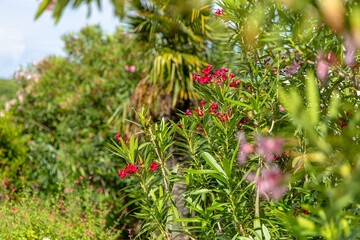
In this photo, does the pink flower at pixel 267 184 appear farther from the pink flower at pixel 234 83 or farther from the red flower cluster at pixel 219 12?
the red flower cluster at pixel 219 12

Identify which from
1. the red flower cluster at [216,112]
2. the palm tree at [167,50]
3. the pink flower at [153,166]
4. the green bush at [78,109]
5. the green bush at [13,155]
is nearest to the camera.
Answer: the red flower cluster at [216,112]

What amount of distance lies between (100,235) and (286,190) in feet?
12.5

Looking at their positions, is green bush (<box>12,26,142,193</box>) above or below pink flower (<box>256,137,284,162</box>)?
below

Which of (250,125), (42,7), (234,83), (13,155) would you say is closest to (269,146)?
(250,125)

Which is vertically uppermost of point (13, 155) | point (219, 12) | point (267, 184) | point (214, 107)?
point (219, 12)

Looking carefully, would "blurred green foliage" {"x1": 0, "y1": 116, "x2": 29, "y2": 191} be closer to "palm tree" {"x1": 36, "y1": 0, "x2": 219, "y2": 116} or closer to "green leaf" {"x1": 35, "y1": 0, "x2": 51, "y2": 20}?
"green leaf" {"x1": 35, "y1": 0, "x2": 51, "y2": 20}

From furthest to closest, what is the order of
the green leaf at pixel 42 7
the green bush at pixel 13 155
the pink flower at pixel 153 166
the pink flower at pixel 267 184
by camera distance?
the green bush at pixel 13 155
the green leaf at pixel 42 7
the pink flower at pixel 153 166
the pink flower at pixel 267 184

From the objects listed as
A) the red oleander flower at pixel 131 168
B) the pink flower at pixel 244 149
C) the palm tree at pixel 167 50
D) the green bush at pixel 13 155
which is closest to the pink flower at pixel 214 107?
the pink flower at pixel 244 149

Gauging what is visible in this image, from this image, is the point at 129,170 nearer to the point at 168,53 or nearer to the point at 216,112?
the point at 216,112

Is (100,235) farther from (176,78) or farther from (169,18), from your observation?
(169,18)

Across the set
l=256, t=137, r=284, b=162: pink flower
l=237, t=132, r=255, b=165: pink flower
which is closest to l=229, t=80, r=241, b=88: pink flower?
l=237, t=132, r=255, b=165: pink flower

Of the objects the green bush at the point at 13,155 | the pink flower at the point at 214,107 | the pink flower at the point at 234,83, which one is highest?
the pink flower at the point at 234,83

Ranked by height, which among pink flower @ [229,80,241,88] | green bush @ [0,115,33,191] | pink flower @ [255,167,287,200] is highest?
pink flower @ [229,80,241,88]

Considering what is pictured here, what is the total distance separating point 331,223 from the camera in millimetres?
2010
